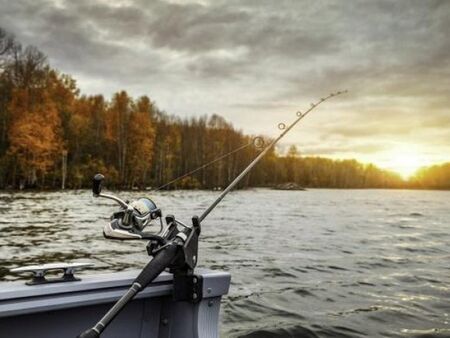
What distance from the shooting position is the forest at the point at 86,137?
4484 cm

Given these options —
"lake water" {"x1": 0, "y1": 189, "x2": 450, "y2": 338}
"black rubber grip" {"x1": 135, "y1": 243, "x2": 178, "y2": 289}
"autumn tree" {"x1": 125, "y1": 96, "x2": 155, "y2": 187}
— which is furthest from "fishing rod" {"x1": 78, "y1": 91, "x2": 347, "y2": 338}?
"autumn tree" {"x1": 125, "y1": 96, "x2": 155, "y2": 187}

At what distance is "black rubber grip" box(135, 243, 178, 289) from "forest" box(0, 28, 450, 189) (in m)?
26.5

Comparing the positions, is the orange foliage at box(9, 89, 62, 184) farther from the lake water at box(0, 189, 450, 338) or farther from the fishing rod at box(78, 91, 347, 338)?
the fishing rod at box(78, 91, 347, 338)

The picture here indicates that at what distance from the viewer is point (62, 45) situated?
171 feet

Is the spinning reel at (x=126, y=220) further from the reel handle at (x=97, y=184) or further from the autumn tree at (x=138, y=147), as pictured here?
the autumn tree at (x=138, y=147)

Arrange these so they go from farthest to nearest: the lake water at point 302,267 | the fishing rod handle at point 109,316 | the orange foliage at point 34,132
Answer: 1. the orange foliage at point 34,132
2. the lake water at point 302,267
3. the fishing rod handle at point 109,316

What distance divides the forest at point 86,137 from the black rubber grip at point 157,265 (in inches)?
1044

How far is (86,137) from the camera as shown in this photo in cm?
5544

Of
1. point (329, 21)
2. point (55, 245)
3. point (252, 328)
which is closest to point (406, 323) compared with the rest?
point (252, 328)

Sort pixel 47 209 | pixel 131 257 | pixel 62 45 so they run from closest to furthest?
pixel 131 257 → pixel 47 209 → pixel 62 45

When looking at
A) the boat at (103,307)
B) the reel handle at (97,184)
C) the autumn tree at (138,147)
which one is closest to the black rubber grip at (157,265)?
the boat at (103,307)

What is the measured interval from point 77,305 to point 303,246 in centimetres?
1233

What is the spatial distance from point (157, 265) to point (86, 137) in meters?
54.5

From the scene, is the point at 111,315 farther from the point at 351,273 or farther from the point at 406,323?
the point at 351,273
